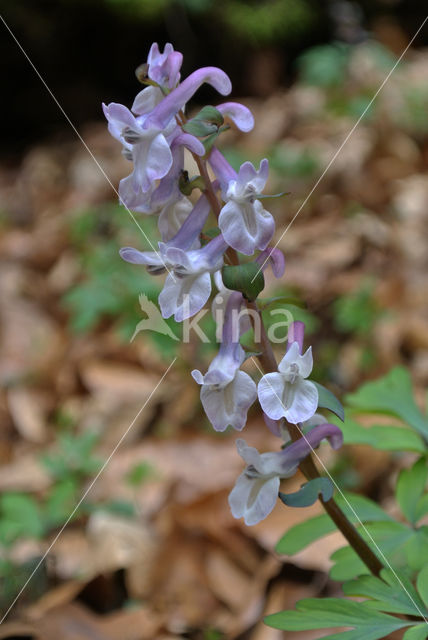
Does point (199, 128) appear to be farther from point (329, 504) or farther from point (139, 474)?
point (139, 474)

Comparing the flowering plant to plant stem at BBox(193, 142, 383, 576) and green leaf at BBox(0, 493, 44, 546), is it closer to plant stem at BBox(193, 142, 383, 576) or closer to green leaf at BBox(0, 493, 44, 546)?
plant stem at BBox(193, 142, 383, 576)

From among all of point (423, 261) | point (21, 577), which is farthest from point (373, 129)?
point (21, 577)

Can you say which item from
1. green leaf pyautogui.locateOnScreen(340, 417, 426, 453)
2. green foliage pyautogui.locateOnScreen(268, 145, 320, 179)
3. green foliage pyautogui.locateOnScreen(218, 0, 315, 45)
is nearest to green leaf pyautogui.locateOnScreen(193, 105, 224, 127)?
green leaf pyautogui.locateOnScreen(340, 417, 426, 453)

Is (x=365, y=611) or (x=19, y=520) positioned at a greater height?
(x=365, y=611)

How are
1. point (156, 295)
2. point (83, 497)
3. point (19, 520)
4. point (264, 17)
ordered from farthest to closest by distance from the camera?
1. point (264, 17)
2. point (156, 295)
3. point (83, 497)
4. point (19, 520)

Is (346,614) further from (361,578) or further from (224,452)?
(224,452)

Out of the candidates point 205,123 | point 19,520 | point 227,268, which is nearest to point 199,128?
point 205,123

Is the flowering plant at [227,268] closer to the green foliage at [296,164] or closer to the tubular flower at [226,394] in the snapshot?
the tubular flower at [226,394]
